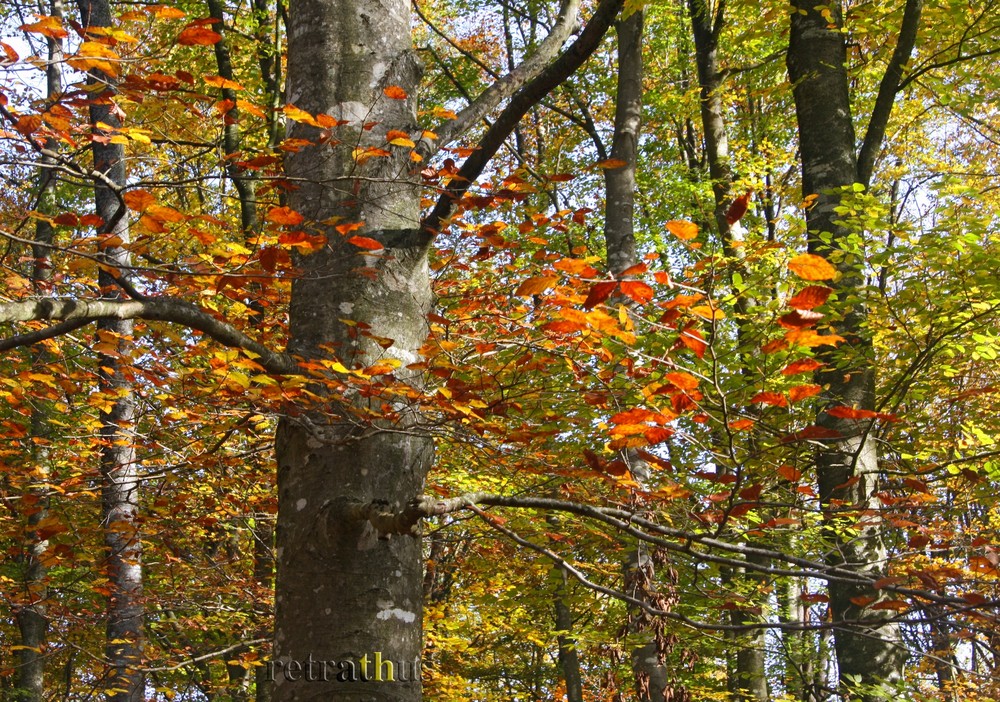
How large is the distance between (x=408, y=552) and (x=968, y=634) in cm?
190

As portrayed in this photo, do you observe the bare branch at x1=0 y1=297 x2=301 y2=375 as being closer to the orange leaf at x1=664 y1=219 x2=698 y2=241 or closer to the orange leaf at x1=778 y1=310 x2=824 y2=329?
the orange leaf at x1=664 y1=219 x2=698 y2=241

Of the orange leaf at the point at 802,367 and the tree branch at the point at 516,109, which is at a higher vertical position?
the tree branch at the point at 516,109

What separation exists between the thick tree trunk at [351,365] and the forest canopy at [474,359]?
13mm

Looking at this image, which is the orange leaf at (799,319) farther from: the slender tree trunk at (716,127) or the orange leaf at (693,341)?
the slender tree trunk at (716,127)

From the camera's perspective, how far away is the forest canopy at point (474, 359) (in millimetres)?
2566

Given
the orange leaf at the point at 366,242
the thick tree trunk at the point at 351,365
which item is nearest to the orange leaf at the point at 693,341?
the thick tree trunk at the point at 351,365

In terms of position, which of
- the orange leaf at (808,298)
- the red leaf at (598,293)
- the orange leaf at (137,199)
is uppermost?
the orange leaf at (137,199)

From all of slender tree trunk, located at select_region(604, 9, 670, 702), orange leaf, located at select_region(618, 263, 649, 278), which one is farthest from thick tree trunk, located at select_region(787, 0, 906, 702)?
orange leaf, located at select_region(618, 263, 649, 278)

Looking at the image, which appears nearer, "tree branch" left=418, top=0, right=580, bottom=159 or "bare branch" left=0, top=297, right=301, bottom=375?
"bare branch" left=0, top=297, right=301, bottom=375

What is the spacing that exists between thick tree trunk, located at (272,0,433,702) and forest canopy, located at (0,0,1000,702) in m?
0.01

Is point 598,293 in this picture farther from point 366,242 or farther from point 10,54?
point 10,54

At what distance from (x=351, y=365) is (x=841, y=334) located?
418 cm

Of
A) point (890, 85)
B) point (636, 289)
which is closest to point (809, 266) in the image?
point (636, 289)

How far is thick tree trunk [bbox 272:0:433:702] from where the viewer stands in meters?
2.56
